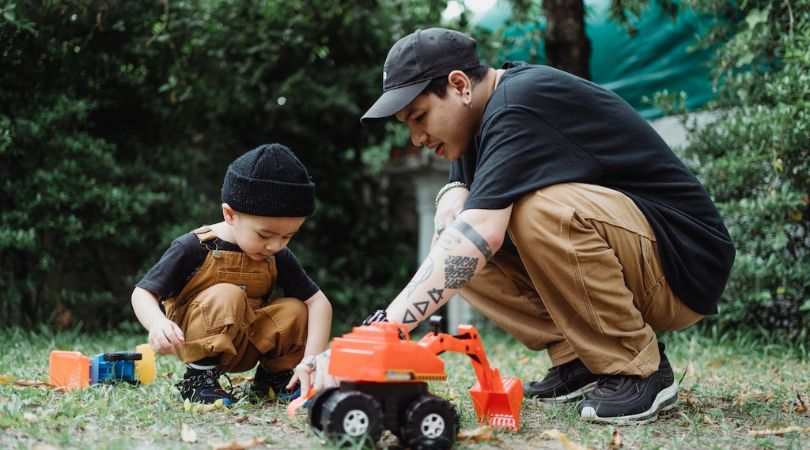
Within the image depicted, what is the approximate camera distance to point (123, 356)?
306 cm

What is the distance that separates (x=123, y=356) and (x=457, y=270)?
1.50 meters

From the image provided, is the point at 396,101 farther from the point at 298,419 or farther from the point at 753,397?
the point at 753,397

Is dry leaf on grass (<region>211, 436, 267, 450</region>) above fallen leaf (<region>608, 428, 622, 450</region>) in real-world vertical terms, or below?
above

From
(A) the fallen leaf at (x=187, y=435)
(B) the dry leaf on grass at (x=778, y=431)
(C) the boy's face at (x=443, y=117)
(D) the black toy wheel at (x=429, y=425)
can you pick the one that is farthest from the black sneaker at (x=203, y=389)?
(B) the dry leaf on grass at (x=778, y=431)

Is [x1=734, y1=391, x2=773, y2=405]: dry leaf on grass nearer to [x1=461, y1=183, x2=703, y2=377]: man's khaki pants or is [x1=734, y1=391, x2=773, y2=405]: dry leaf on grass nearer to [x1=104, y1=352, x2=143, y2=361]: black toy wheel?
[x1=461, y1=183, x2=703, y2=377]: man's khaki pants

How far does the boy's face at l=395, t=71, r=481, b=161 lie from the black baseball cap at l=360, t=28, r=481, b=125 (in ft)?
0.16

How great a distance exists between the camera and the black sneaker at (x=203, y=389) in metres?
2.65

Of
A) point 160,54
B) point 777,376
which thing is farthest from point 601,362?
point 160,54

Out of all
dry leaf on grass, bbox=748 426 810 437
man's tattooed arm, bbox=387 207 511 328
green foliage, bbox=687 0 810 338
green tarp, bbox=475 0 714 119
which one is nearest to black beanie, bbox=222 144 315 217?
man's tattooed arm, bbox=387 207 511 328

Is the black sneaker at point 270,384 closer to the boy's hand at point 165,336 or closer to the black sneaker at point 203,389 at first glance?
the black sneaker at point 203,389

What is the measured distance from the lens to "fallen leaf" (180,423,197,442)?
2.11 meters

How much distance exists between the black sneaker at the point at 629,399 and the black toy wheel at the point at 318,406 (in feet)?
3.21

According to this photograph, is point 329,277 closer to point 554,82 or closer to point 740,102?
point 740,102

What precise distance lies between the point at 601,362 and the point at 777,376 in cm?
160
